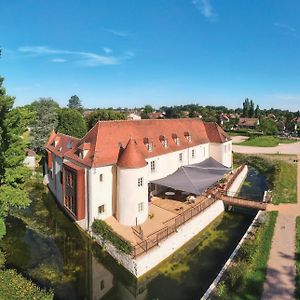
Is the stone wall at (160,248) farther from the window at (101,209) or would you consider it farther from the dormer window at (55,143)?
the dormer window at (55,143)

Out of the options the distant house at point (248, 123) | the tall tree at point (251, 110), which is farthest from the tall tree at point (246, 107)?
the distant house at point (248, 123)

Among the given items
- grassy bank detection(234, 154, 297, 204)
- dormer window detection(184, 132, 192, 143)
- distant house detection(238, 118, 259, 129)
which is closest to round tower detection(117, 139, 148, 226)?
dormer window detection(184, 132, 192, 143)

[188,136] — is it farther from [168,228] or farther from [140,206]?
[168,228]

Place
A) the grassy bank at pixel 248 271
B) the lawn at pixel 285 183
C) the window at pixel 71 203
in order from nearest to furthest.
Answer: the grassy bank at pixel 248 271 → the window at pixel 71 203 → the lawn at pixel 285 183

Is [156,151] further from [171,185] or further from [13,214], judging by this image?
[13,214]

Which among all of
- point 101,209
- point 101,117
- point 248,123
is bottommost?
point 101,209

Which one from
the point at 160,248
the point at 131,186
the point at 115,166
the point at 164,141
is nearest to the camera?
the point at 160,248

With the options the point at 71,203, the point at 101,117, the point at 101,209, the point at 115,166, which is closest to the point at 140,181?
the point at 115,166
